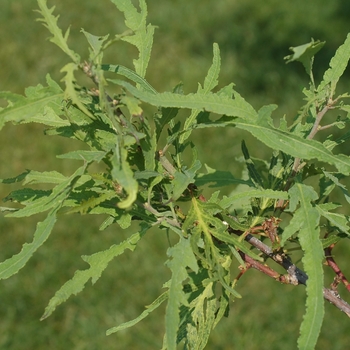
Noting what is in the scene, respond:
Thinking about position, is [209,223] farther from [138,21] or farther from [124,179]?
[138,21]

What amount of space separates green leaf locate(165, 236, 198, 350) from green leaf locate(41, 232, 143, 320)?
→ 0.13m

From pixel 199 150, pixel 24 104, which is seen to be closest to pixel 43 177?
pixel 24 104

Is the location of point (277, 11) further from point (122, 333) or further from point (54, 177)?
point (54, 177)

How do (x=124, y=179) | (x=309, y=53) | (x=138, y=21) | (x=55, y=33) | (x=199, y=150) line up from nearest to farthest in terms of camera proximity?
1. (x=124, y=179)
2. (x=55, y=33)
3. (x=309, y=53)
4. (x=138, y=21)
5. (x=199, y=150)

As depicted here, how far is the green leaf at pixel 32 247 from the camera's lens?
1125 mm

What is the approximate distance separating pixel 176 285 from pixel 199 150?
3496 mm

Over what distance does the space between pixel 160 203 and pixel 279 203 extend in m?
0.29

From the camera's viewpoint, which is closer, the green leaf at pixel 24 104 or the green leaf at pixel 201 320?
the green leaf at pixel 24 104

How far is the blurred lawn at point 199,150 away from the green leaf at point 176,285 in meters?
2.61

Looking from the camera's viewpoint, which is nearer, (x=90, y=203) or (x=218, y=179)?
(x=90, y=203)

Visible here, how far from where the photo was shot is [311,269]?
3.70 ft

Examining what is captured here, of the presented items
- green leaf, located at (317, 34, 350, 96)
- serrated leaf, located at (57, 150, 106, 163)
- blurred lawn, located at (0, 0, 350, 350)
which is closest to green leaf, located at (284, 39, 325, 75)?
green leaf, located at (317, 34, 350, 96)

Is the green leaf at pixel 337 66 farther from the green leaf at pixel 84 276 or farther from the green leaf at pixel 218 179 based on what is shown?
the green leaf at pixel 84 276

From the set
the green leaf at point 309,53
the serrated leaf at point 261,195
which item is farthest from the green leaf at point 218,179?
the green leaf at point 309,53
